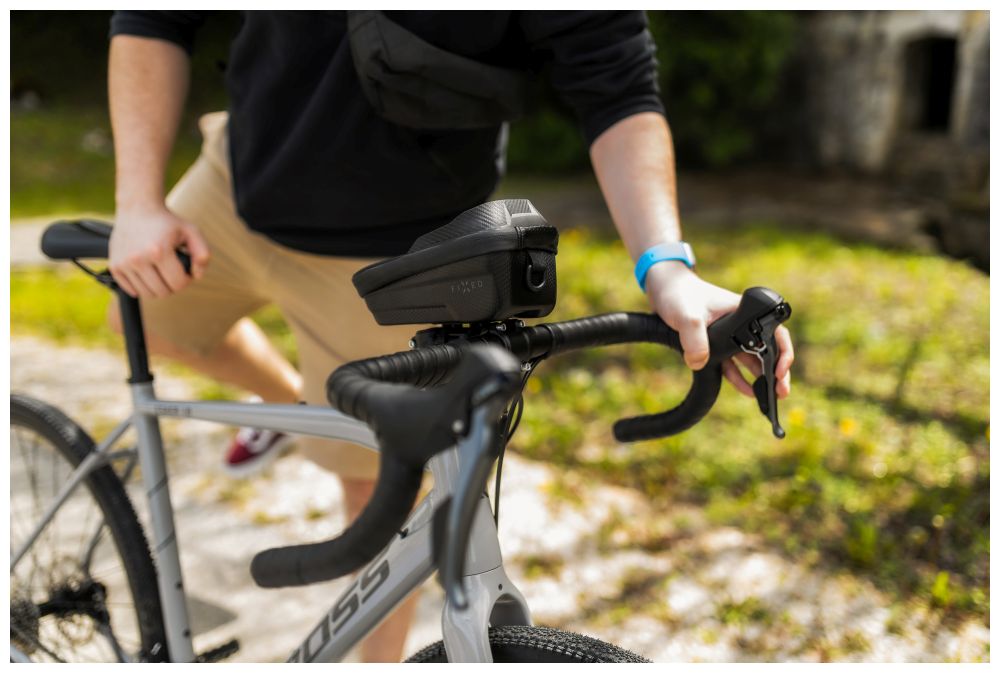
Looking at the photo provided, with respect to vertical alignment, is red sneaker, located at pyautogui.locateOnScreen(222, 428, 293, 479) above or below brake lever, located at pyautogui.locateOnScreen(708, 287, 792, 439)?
below

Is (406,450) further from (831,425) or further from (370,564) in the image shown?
(831,425)

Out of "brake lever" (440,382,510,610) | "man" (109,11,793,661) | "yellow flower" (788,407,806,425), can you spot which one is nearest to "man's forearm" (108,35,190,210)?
"man" (109,11,793,661)

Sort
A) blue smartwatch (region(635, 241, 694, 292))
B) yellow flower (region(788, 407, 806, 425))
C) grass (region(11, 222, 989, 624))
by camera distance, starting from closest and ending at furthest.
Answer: blue smartwatch (region(635, 241, 694, 292)) < grass (region(11, 222, 989, 624)) < yellow flower (region(788, 407, 806, 425))

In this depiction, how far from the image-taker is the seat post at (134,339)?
1.53 meters

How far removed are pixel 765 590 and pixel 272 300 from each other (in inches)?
59.3

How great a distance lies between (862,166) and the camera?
996 cm

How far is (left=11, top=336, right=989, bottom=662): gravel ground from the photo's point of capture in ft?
7.23

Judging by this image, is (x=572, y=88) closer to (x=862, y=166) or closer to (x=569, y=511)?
(x=569, y=511)

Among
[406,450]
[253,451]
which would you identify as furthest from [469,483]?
[253,451]

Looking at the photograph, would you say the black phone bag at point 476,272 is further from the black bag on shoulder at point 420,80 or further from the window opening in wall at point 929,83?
the window opening in wall at point 929,83

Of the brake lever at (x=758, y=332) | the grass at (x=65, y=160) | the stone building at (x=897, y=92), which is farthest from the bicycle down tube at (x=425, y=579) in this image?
the stone building at (x=897, y=92)

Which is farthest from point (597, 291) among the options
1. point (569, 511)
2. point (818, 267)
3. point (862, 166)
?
point (862, 166)

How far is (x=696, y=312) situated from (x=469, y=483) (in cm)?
55

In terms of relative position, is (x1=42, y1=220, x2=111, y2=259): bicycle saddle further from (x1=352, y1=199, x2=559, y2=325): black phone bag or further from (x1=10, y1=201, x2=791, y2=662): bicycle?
(x1=352, y1=199, x2=559, y2=325): black phone bag
